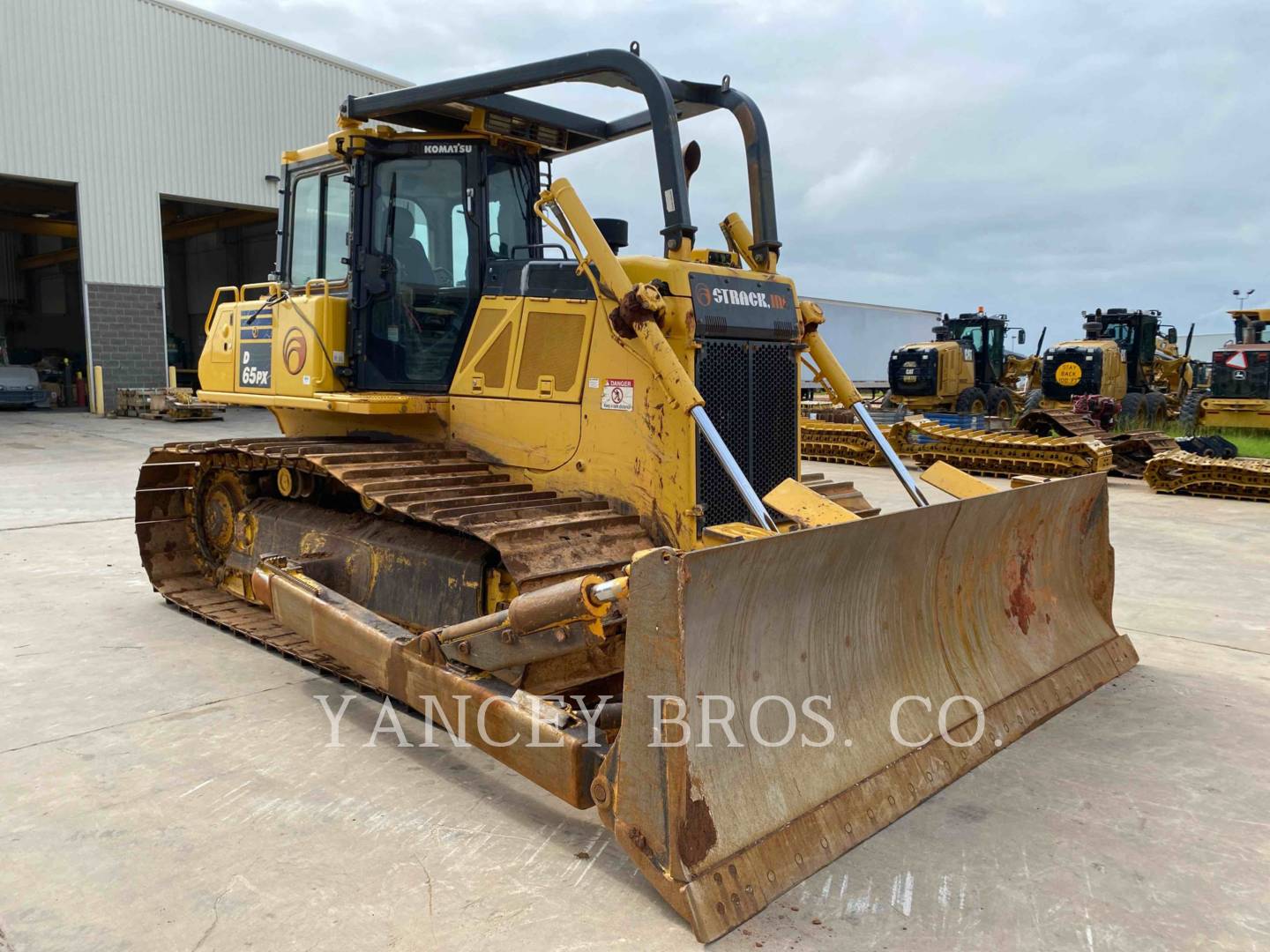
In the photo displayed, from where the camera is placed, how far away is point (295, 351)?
19.2ft

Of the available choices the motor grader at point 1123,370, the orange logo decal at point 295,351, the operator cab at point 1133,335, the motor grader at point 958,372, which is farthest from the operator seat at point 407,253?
the operator cab at point 1133,335

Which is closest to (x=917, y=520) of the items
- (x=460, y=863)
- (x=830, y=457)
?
(x=460, y=863)

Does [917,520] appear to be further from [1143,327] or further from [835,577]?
[1143,327]

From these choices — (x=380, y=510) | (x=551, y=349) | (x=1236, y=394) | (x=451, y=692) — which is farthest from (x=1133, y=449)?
(x=451, y=692)

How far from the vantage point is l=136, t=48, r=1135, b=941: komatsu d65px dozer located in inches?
119

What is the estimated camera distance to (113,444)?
16.4m

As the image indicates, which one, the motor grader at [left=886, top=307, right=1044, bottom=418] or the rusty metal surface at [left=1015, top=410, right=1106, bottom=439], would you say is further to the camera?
the motor grader at [left=886, top=307, right=1044, bottom=418]

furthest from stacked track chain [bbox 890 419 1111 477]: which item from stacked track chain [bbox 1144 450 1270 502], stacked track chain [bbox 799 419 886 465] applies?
stacked track chain [bbox 1144 450 1270 502]

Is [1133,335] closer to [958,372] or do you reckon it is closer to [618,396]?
[958,372]

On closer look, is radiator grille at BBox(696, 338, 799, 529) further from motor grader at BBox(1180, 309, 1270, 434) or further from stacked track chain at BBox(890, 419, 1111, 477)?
motor grader at BBox(1180, 309, 1270, 434)

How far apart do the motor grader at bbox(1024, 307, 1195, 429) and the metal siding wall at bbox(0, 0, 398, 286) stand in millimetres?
17488

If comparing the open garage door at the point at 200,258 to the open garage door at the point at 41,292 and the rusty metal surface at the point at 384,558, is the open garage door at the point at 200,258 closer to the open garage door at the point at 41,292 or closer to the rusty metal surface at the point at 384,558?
the open garage door at the point at 41,292

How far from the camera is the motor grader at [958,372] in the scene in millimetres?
20094

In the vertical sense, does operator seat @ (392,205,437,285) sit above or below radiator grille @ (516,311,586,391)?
above
